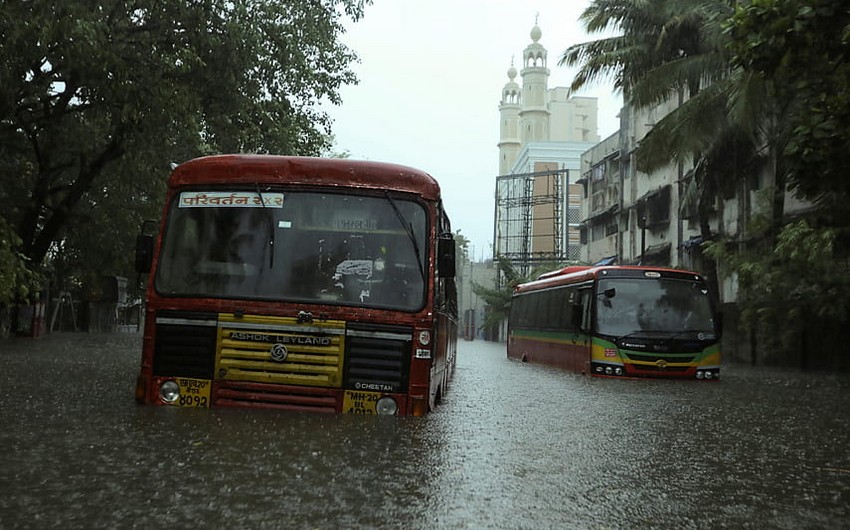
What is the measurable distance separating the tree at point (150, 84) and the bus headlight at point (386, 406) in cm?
760

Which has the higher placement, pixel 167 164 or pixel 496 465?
pixel 167 164

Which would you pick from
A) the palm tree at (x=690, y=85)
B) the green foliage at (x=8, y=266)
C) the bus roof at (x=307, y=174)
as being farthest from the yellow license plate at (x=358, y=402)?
the palm tree at (x=690, y=85)

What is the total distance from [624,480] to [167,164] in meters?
17.7

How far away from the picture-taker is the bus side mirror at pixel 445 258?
895cm

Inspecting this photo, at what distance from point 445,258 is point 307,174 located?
1415 mm

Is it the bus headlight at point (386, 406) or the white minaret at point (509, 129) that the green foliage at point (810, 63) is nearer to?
the bus headlight at point (386, 406)

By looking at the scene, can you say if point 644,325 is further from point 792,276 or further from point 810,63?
point 810,63

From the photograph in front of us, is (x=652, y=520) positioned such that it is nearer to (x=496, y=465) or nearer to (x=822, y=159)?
(x=496, y=465)

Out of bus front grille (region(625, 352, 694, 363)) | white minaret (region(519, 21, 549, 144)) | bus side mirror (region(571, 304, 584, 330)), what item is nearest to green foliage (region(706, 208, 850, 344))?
bus front grille (region(625, 352, 694, 363))

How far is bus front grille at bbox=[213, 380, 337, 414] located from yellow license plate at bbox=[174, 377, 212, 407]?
9 centimetres

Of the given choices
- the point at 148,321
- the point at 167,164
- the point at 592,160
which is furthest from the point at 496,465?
the point at 592,160

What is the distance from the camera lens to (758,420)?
1099 centimetres

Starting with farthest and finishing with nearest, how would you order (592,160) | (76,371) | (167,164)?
(592,160), (167,164), (76,371)

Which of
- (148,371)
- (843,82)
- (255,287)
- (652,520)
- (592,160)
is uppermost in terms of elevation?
(592,160)
